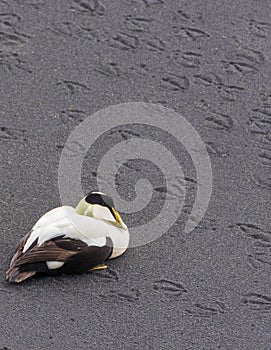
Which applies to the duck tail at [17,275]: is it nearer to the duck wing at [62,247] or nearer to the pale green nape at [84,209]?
the duck wing at [62,247]

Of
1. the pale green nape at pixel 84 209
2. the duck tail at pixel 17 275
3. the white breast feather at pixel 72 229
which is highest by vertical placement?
the pale green nape at pixel 84 209

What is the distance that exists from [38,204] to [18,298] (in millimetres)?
436

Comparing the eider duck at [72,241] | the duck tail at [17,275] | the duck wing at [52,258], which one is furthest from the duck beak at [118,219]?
the duck tail at [17,275]

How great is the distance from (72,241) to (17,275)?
18cm

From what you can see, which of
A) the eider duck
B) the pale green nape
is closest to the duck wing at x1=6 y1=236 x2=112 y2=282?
the eider duck

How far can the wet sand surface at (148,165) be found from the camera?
8.35 feet

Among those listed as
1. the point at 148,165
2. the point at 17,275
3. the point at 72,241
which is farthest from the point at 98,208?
the point at 148,165

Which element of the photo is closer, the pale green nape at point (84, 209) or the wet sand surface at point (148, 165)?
the wet sand surface at point (148, 165)

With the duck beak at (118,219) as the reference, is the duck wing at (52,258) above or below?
below

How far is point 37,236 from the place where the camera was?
2.64 m

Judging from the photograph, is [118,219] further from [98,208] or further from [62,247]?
[62,247]

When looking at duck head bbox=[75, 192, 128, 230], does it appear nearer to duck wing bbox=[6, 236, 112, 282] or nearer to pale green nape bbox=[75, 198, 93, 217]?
pale green nape bbox=[75, 198, 93, 217]

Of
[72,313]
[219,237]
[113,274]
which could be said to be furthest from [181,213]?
[72,313]

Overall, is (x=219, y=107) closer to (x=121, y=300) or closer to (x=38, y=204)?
(x=38, y=204)
